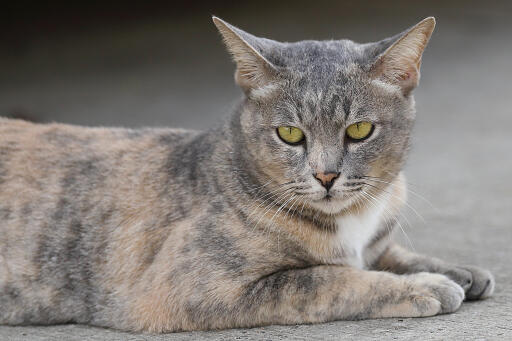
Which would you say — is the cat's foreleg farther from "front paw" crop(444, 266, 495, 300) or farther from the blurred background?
the blurred background

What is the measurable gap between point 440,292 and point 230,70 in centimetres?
720

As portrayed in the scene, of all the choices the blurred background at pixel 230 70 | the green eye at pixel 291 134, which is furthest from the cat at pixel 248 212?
the blurred background at pixel 230 70

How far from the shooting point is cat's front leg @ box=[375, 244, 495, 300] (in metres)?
3.85

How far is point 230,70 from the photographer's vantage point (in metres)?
10.4

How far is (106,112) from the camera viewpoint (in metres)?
8.91

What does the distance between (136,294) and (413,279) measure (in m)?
1.32

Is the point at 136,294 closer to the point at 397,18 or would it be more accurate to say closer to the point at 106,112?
the point at 106,112

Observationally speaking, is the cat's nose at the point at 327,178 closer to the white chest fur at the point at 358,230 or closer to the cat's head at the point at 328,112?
the cat's head at the point at 328,112

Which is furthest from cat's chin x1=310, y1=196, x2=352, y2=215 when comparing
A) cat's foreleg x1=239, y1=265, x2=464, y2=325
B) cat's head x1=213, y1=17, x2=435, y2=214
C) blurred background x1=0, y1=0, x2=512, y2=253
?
blurred background x1=0, y1=0, x2=512, y2=253

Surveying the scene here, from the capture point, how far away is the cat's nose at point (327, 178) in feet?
11.2

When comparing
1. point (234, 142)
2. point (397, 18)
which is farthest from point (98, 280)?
point (397, 18)

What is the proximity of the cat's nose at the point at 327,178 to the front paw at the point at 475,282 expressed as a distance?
0.93 meters

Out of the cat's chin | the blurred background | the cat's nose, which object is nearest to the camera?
the cat's nose

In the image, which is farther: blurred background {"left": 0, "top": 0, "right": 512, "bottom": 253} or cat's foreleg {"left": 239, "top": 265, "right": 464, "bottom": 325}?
blurred background {"left": 0, "top": 0, "right": 512, "bottom": 253}
